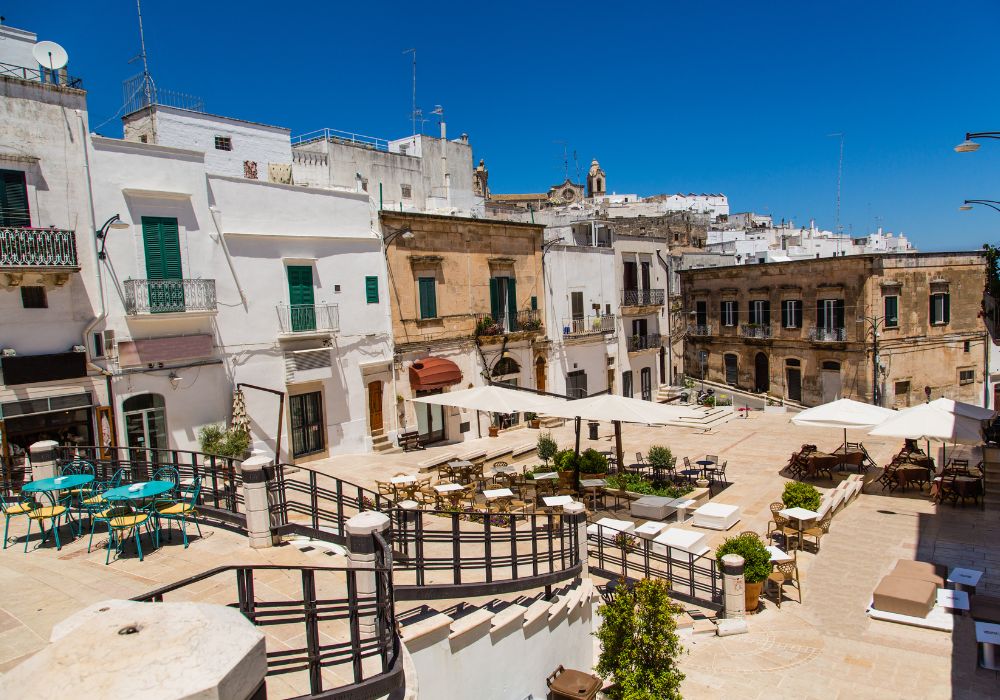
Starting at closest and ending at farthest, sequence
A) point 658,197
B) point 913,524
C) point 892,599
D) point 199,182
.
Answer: point 892,599 < point 913,524 < point 199,182 < point 658,197

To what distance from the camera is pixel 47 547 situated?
9.95 meters

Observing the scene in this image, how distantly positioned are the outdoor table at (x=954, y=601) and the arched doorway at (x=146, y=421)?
16.0 m

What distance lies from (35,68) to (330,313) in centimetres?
924

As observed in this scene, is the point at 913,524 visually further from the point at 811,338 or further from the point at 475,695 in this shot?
the point at 811,338

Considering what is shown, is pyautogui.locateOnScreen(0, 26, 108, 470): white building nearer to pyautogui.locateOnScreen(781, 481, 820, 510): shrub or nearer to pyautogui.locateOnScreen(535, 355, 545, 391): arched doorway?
pyautogui.locateOnScreen(781, 481, 820, 510): shrub

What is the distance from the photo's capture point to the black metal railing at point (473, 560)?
8.73m

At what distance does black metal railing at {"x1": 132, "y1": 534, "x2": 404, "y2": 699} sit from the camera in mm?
4953

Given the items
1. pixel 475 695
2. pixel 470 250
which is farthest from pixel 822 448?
pixel 475 695

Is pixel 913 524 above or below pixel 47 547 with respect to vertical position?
below

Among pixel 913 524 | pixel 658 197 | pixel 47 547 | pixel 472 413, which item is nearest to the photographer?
pixel 47 547

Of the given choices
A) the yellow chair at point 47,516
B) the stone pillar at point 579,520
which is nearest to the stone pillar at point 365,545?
the stone pillar at point 579,520

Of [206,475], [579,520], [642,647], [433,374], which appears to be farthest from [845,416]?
[206,475]

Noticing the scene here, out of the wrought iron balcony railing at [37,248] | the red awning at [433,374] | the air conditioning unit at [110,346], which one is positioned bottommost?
the red awning at [433,374]

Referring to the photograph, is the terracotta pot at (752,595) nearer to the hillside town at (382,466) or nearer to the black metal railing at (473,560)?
the hillside town at (382,466)
